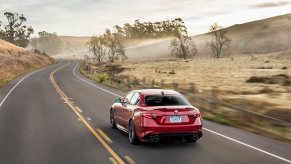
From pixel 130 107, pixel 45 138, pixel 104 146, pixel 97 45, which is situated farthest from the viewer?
pixel 97 45

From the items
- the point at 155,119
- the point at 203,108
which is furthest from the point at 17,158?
the point at 203,108

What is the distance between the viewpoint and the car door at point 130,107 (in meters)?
13.3

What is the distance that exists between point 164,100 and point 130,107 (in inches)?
42.5

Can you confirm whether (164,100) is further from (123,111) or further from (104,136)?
(104,136)

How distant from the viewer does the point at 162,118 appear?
12.1m

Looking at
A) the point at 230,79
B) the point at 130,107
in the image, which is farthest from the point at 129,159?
the point at 230,79

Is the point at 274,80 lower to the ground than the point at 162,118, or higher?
lower

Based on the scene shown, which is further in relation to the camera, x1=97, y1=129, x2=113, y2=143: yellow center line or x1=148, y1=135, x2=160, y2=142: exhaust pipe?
x1=97, y1=129, x2=113, y2=143: yellow center line

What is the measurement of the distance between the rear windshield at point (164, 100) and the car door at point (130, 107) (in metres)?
0.44

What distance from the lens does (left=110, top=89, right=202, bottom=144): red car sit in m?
12.1

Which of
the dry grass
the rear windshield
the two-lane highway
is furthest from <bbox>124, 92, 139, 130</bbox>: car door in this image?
the dry grass

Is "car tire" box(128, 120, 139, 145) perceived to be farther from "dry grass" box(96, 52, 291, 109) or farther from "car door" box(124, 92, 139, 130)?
"dry grass" box(96, 52, 291, 109)

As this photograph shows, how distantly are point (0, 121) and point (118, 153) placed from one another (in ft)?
26.5

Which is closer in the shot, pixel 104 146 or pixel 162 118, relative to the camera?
pixel 162 118
